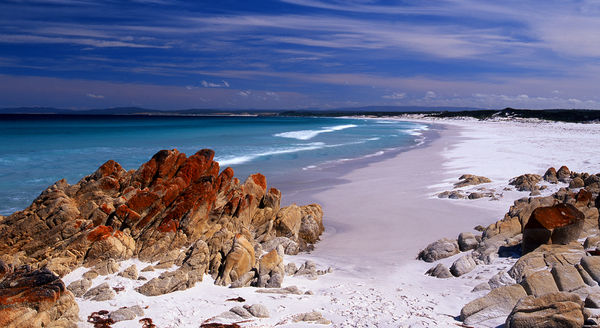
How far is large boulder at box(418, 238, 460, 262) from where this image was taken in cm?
859

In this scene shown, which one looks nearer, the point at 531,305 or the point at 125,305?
the point at 531,305

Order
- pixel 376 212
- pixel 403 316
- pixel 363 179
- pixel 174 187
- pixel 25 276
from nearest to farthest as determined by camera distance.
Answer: pixel 25 276
pixel 403 316
pixel 174 187
pixel 376 212
pixel 363 179

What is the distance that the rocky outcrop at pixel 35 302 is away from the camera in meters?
4.96

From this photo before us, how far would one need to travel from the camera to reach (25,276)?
5551 millimetres

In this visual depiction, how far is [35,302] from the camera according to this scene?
5.19m

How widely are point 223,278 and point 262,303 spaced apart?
1115 mm

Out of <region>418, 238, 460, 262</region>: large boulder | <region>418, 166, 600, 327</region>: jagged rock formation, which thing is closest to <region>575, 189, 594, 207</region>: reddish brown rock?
<region>418, 166, 600, 327</region>: jagged rock formation

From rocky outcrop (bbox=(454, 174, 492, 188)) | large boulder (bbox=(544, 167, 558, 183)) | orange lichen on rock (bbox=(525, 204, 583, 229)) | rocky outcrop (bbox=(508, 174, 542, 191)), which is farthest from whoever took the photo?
rocky outcrop (bbox=(454, 174, 492, 188))

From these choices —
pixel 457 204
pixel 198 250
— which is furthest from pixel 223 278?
pixel 457 204

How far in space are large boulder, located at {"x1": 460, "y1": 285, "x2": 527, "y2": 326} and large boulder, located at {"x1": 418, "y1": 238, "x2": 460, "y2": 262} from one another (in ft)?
8.34

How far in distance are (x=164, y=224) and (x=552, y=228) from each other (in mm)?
7469

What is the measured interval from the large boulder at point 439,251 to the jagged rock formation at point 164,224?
286 centimetres

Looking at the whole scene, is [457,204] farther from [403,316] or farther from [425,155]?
[425,155]

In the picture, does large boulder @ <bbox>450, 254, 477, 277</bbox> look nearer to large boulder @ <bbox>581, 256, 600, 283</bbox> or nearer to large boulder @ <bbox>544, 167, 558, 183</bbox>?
large boulder @ <bbox>581, 256, 600, 283</bbox>
